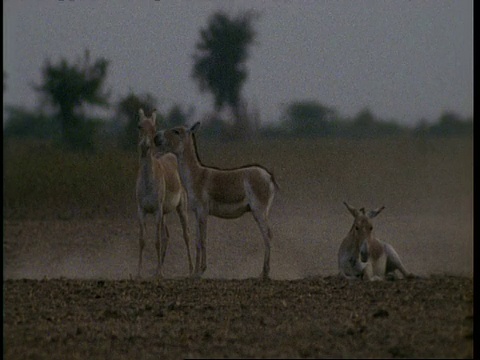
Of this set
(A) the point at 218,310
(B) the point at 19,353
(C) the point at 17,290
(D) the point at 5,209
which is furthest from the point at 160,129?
(B) the point at 19,353

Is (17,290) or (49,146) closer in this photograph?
(17,290)

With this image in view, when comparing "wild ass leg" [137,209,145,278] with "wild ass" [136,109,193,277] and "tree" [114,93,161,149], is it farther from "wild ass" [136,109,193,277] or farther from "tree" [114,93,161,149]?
"tree" [114,93,161,149]

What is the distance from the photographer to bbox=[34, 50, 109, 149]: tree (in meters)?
9.77

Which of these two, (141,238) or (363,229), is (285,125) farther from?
(141,238)

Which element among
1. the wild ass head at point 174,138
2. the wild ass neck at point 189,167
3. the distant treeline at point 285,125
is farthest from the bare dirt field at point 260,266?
the wild ass neck at point 189,167

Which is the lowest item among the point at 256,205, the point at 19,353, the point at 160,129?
the point at 19,353

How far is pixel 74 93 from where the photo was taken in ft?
33.8

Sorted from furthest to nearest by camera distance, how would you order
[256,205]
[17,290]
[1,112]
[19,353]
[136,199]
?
[136,199] < [256,205] < [17,290] < [1,112] < [19,353]

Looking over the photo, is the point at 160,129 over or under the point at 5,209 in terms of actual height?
over

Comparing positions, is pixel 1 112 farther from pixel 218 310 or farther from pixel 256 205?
pixel 256 205

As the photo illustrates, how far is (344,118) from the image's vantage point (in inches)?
428

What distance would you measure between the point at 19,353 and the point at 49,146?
3.40 m

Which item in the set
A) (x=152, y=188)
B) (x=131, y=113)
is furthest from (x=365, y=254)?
(x=131, y=113)

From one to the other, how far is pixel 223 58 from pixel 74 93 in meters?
1.63
